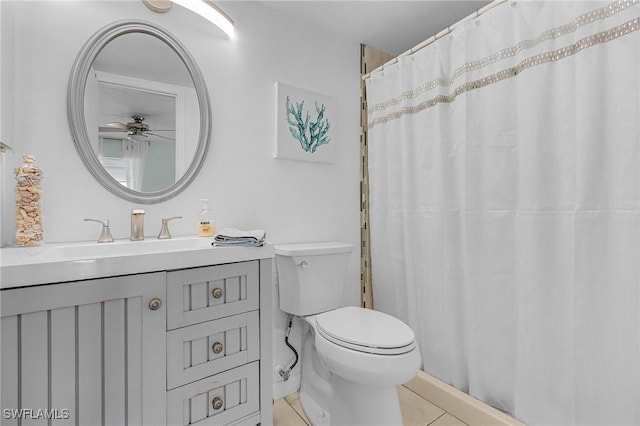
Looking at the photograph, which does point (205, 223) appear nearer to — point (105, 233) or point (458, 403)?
point (105, 233)

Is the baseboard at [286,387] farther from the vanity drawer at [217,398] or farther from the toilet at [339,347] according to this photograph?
the vanity drawer at [217,398]

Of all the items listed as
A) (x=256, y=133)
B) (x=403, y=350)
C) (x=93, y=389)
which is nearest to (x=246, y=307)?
(x=93, y=389)

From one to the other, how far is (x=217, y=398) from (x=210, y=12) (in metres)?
1.64

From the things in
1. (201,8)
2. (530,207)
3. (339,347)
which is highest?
(201,8)

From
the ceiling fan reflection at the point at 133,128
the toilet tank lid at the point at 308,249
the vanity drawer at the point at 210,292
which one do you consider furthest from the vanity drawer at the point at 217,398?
the ceiling fan reflection at the point at 133,128

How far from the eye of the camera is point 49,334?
2.77 feet

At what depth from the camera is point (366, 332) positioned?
130 centimetres

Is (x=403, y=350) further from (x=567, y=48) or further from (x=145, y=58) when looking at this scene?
(x=145, y=58)

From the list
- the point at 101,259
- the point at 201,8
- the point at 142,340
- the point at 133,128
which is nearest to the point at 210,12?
the point at 201,8

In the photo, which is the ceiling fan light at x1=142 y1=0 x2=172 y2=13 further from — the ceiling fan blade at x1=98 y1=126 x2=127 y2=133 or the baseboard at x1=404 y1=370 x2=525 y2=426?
the baseboard at x1=404 y1=370 x2=525 y2=426

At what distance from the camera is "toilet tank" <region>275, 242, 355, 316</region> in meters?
1.66

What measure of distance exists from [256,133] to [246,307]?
99 centimetres

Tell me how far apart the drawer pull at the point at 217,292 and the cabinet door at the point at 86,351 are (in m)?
0.17

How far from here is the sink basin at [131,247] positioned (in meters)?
1.13
